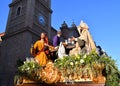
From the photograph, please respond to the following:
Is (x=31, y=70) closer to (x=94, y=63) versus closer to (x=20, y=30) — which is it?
(x=94, y=63)

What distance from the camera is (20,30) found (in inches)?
1027

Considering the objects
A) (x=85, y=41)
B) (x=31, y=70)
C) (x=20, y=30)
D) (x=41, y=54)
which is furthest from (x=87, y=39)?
(x=20, y=30)

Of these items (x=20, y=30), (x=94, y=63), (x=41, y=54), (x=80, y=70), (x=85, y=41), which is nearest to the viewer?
(x=94, y=63)

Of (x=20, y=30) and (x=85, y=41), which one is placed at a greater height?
(x=20, y=30)

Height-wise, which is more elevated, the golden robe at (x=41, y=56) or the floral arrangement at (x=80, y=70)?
the golden robe at (x=41, y=56)

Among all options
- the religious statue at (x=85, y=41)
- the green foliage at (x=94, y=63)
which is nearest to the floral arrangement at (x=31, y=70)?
the green foliage at (x=94, y=63)

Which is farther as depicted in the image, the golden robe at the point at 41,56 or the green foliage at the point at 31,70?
the golden robe at the point at 41,56

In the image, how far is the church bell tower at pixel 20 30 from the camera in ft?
80.9

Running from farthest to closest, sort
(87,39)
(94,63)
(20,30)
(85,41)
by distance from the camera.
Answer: (20,30)
(87,39)
(85,41)
(94,63)

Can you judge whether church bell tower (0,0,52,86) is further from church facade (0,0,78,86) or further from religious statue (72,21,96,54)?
religious statue (72,21,96,54)

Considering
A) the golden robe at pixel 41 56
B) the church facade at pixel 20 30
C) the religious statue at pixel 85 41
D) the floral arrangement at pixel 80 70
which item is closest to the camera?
the floral arrangement at pixel 80 70

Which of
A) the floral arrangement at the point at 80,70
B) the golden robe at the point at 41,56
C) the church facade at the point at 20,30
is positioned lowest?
the floral arrangement at the point at 80,70

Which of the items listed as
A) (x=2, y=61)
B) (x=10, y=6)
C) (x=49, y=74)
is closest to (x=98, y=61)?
(x=49, y=74)

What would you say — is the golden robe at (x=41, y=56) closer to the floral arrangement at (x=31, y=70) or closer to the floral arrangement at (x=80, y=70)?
the floral arrangement at (x=31, y=70)
